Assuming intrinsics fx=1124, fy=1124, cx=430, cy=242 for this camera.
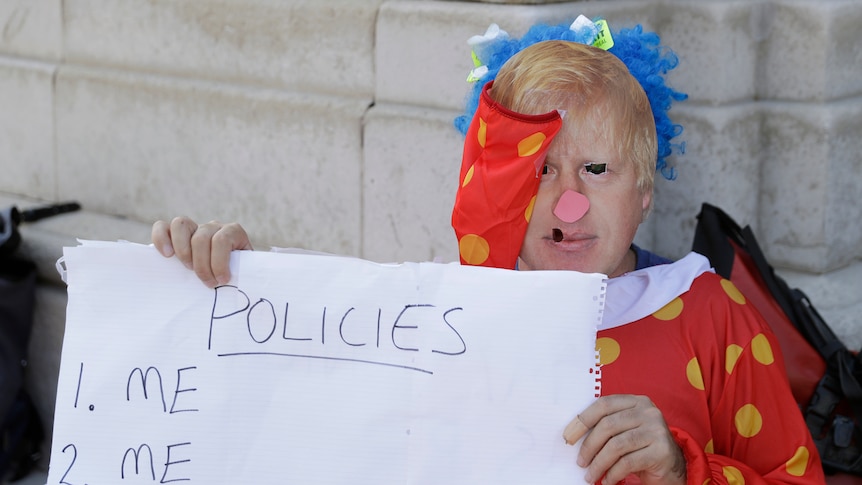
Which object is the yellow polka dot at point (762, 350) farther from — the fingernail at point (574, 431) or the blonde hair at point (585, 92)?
the fingernail at point (574, 431)

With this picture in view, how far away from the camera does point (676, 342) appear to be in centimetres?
193

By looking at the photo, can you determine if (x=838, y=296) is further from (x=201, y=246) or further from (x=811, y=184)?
(x=201, y=246)

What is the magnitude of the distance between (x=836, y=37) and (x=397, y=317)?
1566 mm

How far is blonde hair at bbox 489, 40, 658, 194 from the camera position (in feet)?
6.03

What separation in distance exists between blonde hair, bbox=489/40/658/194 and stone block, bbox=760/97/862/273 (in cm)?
98

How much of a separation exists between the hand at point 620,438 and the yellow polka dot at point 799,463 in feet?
1.00

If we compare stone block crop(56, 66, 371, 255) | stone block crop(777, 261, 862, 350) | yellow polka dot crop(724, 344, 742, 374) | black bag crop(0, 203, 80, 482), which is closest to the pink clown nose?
yellow polka dot crop(724, 344, 742, 374)

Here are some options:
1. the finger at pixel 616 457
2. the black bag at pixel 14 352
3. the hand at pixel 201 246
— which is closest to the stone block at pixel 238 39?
the black bag at pixel 14 352

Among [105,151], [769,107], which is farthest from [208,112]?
[769,107]

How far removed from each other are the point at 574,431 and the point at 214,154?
2152 millimetres

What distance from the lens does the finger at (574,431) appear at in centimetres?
159

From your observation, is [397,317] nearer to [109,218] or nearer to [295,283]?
[295,283]

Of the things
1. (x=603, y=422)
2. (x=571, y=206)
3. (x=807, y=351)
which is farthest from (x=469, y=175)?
(x=807, y=351)

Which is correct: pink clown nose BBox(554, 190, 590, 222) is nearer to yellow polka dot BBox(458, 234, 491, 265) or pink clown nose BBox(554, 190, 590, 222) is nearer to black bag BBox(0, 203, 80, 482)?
yellow polka dot BBox(458, 234, 491, 265)
